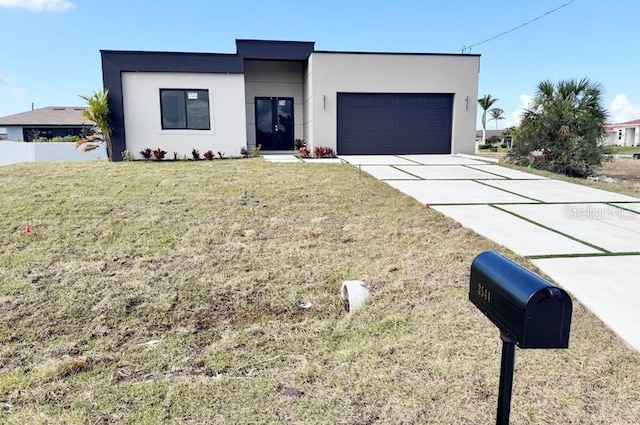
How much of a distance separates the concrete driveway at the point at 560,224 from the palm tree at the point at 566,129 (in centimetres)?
251

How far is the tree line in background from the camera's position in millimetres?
12453

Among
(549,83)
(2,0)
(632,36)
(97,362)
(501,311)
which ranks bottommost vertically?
(97,362)

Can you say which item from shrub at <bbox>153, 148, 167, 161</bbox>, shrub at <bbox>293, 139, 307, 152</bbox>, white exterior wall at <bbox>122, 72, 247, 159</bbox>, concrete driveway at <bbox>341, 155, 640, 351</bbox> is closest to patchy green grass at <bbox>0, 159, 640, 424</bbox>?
concrete driveway at <bbox>341, 155, 640, 351</bbox>

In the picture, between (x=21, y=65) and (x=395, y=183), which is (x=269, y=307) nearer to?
(x=395, y=183)

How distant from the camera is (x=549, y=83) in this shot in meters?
13.3

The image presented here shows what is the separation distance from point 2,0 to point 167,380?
19.3 metres

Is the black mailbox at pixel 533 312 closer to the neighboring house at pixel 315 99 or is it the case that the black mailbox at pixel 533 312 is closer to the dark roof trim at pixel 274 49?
the neighboring house at pixel 315 99

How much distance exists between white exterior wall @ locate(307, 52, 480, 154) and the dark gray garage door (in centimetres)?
32

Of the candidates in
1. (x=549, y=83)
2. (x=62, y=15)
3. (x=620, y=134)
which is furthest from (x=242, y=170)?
(x=620, y=134)

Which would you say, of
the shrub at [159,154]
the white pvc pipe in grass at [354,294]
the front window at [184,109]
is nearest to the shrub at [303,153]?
the front window at [184,109]

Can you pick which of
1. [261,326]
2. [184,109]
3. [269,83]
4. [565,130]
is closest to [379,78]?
[269,83]

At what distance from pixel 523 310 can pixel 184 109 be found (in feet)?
51.2

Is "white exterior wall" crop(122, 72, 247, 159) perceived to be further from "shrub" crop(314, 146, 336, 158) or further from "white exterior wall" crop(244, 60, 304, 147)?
"shrub" crop(314, 146, 336, 158)

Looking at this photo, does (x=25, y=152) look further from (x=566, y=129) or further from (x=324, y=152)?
(x=566, y=129)
